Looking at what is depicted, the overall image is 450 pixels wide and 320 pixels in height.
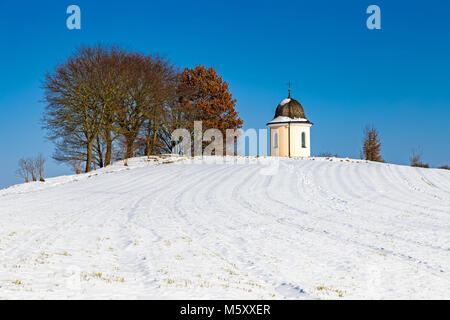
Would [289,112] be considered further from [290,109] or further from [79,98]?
[79,98]

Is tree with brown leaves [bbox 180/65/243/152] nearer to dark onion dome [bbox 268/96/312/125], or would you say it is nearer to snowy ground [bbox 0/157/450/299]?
dark onion dome [bbox 268/96/312/125]

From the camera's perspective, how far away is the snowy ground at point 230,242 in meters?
6.34

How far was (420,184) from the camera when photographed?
23.2 meters

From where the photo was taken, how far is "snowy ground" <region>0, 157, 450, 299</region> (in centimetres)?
634

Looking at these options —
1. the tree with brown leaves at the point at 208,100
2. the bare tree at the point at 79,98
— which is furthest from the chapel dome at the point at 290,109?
the bare tree at the point at 79,98

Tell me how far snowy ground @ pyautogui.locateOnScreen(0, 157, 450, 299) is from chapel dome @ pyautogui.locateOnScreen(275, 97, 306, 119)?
21.9 meters

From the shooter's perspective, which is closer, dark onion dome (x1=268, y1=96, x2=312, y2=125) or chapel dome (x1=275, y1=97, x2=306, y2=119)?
dark onion dome (x1=268, y1=96, x2=312, y2=125)

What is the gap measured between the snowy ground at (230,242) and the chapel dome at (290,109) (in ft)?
71.7

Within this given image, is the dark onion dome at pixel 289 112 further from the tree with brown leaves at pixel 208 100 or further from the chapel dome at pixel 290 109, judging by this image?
the tree with brown leaves at pixel 208 100

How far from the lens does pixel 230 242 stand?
969 centimetres

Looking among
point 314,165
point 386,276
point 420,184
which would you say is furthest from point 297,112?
point 386,276

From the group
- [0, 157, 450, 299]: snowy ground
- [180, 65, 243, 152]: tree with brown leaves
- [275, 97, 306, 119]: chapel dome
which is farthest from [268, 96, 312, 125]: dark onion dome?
[0, 157, 450, 299]: snowy ground

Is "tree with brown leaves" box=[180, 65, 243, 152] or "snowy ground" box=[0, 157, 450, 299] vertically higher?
"tree with brown leaves" box=[180, 65, 243, 152]
